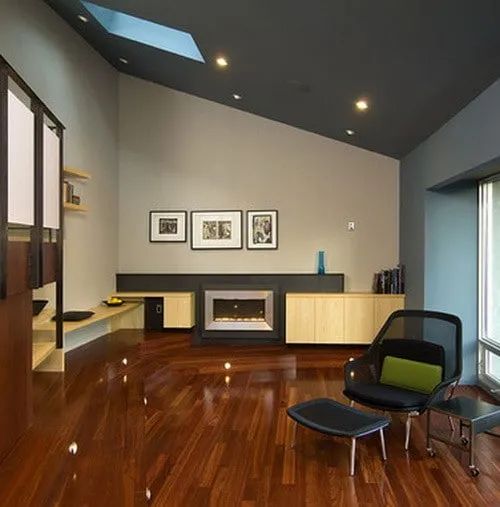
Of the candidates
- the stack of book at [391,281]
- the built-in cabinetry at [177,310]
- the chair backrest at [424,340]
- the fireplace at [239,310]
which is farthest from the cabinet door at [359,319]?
the built-in cabinetry at [177,310]

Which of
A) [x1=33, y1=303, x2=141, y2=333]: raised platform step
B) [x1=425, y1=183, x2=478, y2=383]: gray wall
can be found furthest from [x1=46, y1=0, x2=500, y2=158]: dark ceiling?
[x1=33, y1=303, x2=141, y2=333]: raised platform step

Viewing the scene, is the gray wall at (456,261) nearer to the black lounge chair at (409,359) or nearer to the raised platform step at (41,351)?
the black lounge chair at (409,359)

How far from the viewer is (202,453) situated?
10.7 ft

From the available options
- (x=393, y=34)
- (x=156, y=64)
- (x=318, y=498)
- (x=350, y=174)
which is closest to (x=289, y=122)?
(x=350, y=174)

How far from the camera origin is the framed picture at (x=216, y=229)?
686cm

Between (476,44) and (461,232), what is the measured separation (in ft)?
7.97

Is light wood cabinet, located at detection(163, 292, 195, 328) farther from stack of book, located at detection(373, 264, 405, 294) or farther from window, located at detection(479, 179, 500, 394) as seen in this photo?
window, located at detection(479, 179, 500, 394)

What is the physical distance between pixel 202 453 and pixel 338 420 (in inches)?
39.1

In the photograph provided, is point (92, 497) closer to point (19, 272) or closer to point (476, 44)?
point (19, 272)

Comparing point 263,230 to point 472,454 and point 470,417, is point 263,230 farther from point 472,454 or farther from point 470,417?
point 472,454

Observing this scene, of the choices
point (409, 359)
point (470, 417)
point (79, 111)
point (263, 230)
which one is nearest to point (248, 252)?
point (263, 230)

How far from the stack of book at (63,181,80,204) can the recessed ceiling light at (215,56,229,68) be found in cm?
221

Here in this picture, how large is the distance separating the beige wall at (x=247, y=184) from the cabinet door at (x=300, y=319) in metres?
0.60

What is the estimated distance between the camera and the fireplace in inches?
260
